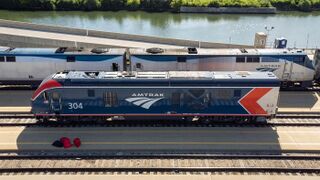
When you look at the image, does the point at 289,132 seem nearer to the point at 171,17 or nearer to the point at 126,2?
the point at 171,17

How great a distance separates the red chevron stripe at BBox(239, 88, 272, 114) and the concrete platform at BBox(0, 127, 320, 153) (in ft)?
4.01

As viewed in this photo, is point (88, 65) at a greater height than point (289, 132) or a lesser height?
greater

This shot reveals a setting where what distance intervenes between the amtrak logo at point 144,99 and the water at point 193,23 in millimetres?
34378

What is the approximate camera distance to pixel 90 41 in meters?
37.4

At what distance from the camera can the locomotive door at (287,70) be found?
28.0 meters

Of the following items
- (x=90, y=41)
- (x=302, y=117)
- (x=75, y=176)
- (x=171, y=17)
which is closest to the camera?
(x=75, y=176)

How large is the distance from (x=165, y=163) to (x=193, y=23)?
49510 mm

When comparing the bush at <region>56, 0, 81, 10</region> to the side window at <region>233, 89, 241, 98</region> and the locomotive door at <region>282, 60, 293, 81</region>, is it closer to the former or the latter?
the locomotive door at <region>282, 60, 293, 81</region>

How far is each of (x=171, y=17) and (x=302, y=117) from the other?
48711 millimetres

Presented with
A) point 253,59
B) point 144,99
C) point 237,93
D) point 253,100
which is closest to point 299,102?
point 253,59

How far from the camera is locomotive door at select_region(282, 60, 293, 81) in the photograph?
91.9 feet

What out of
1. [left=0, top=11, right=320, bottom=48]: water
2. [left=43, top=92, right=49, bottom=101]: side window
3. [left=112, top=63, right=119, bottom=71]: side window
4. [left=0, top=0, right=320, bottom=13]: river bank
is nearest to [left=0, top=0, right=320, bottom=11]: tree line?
[left=0, top=0, right=320, bottom=13]: river bank

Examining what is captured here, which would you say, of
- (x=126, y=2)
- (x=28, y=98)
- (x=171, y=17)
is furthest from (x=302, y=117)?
(x=126, y=2)

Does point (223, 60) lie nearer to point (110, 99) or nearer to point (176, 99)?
point (176, 99)
